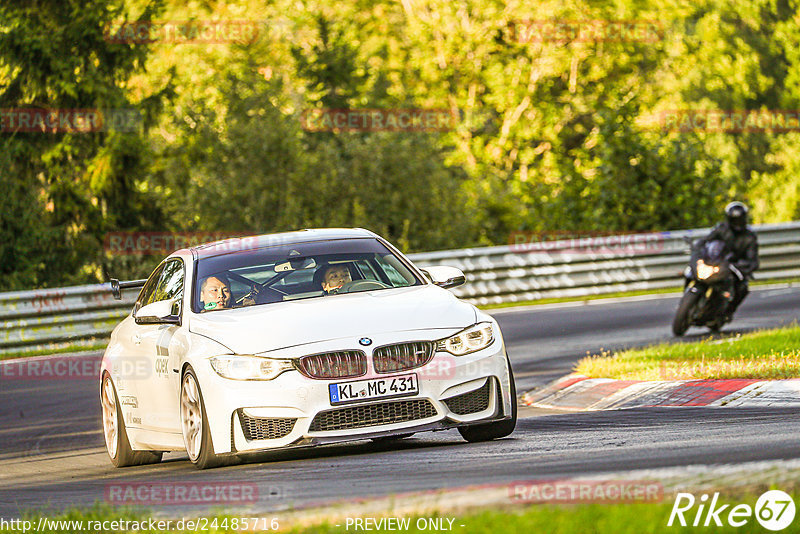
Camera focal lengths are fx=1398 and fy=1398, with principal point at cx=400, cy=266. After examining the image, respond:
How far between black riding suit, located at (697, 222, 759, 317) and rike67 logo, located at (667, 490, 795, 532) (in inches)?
476

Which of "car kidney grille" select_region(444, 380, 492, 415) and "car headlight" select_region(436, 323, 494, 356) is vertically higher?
"car headlight" select_region(436, 323, 494, 356)

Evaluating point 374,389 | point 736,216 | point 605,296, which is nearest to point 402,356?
point 374,389

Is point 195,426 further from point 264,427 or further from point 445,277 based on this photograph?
point 445,277

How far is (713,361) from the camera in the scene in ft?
42.3

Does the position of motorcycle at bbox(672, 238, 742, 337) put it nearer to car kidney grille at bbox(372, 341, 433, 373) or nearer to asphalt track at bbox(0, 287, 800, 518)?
asphalt track at bbox(0, 287, 800, 518)

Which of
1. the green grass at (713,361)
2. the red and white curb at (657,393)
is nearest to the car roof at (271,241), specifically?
the red and white curb at (657,393)

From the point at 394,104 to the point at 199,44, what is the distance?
7.25 m

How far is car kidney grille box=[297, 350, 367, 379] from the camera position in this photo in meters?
8.49

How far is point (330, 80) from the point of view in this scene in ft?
126

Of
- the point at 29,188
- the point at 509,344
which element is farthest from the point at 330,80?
the point at 509,344

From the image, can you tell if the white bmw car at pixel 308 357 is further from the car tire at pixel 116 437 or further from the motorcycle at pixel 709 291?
the motorcycle at pixel 709 291

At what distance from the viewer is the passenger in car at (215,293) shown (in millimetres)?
9641

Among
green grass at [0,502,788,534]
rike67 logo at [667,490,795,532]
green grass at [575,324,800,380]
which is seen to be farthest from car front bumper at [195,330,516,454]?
green grass at [575,324,800,380]

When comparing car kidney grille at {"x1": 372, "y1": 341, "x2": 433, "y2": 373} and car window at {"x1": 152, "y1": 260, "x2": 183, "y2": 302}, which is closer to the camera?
car kidney grille at {"x1": 372, "y1": 341, "x2": 433, "y2": 373}
